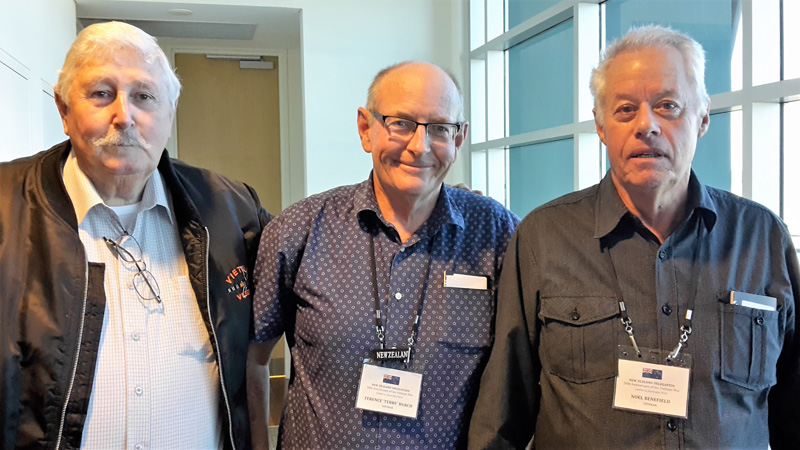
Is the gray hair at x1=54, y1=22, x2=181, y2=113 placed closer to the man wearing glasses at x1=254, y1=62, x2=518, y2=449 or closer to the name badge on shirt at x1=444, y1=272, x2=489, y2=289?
the man wearing glasses at x1=254, y1=62, x2=518, y2=449

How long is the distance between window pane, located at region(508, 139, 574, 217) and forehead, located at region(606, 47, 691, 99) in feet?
8.71

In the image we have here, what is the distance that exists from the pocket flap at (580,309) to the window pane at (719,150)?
155 cm

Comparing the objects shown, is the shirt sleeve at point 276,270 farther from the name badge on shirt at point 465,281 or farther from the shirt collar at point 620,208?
the shirt collar at point 620,208

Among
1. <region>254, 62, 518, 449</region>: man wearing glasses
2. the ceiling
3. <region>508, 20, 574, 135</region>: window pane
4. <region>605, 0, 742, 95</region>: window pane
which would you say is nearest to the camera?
<region>254, 62, 518, 449</region>: man wearing glasses

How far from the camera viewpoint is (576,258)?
146 cm

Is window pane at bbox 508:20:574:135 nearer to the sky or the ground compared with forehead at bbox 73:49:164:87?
nearer to the sky

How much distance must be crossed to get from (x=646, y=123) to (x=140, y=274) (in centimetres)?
126

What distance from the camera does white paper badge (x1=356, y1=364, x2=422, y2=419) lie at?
150 cm

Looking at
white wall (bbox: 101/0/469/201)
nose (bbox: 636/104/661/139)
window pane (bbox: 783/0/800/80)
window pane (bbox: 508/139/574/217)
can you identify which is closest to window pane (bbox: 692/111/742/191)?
window pane (bbox: 783/0/800/80)

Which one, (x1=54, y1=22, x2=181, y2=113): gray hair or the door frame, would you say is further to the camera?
the door frame

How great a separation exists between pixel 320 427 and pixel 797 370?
1.16 metres

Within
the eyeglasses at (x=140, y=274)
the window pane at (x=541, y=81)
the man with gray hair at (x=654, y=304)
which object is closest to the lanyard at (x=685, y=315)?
the man with gray hair at (x=654, y=304)

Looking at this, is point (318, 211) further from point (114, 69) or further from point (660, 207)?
point (660, 207)

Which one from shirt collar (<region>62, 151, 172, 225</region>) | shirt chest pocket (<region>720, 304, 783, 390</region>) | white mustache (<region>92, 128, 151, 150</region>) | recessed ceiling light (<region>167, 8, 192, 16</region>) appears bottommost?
shirt chest pocket (<region>720, 304, 783, 390</region>)
